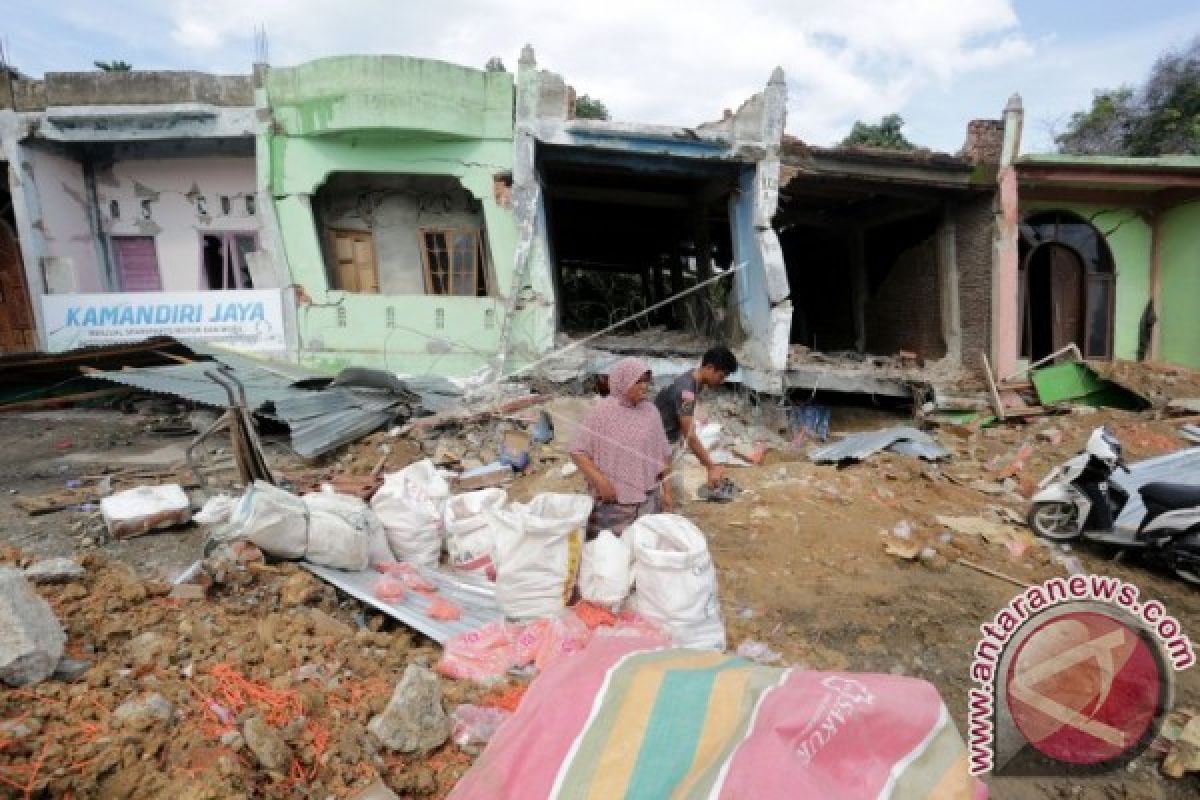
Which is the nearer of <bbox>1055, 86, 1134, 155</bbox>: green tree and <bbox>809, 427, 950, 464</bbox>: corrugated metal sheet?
<bbox>809, 427, 950, 464</bbox>: corrugated metal sheet

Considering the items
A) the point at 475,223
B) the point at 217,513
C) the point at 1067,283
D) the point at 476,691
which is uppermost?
the point at 475,223

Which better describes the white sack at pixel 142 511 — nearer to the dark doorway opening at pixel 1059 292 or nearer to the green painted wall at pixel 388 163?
the green painted wall at pixel 388 163

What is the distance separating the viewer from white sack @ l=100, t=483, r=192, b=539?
3711 millimetres

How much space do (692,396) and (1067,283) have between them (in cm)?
992

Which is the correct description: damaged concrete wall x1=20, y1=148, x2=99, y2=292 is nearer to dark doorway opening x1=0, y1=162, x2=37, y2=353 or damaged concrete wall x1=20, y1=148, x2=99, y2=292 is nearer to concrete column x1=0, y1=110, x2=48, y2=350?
concrete column x1=0, y1=110, x2=48, y2=350

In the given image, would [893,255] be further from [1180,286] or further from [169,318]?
[169,318]

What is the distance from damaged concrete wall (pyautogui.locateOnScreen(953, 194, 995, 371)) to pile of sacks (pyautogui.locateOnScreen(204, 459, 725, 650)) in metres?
8.57

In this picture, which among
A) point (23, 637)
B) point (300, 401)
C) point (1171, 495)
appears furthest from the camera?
point (300, 401)

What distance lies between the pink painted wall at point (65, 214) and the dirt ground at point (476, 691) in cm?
339

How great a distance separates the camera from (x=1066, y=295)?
10.4 meters

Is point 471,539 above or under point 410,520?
under

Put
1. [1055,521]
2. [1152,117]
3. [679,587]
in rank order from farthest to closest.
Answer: [1152,117] < [1055,521] < [679,587]

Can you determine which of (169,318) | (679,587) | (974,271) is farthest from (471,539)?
(974,271)

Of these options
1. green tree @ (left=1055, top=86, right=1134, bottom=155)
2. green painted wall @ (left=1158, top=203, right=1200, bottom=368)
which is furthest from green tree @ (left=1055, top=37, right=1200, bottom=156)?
green painted wall @ (left=1158, top=203, right=1200, bottom=368)
